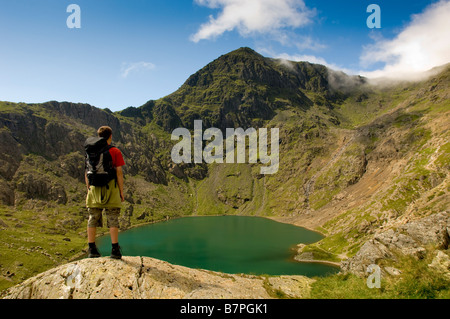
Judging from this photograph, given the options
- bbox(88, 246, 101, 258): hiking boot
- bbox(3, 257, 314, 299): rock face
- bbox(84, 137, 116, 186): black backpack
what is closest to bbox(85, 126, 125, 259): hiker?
bbox(84, 137, 116, 186): black backpack

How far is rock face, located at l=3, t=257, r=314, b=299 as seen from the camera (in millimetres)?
8992

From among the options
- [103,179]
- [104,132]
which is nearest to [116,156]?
[103,179]

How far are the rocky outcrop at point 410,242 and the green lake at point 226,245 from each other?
211 ft

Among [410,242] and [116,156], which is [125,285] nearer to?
[116,156]

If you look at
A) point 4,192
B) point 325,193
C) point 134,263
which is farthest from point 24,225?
point 325,193

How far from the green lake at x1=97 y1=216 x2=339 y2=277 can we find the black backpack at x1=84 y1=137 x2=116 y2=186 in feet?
242

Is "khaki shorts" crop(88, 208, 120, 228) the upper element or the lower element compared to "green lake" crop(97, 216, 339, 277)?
upper

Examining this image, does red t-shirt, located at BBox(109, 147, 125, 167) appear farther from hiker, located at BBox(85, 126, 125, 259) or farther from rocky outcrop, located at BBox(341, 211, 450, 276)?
rocky outcrop, located at BBox(341, 211, 450, 276)

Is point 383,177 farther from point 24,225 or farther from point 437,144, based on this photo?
point 24,225

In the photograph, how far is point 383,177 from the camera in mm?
149875

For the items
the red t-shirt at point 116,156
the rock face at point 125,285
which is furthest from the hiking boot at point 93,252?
the red t-shirt at point 116,156

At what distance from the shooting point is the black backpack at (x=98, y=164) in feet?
32.3

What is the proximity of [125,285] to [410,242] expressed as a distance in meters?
15.5
